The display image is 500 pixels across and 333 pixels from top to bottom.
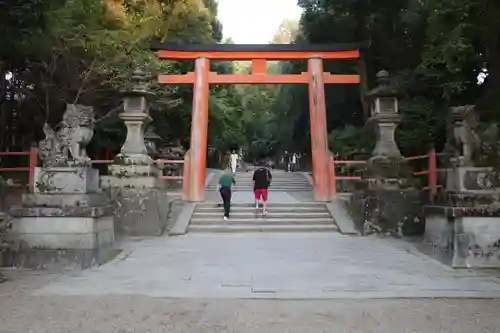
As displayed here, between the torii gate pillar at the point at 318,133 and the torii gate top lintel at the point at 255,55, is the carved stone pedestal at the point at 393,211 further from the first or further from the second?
the torii gate top lintel at the point at 255,55

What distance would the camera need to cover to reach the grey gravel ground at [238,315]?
4.56 metres

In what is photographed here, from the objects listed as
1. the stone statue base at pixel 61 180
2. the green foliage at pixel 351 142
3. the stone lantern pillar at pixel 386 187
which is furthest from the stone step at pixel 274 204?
the stone statue base at pixel 61 180

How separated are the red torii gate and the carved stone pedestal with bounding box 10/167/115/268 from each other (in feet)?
25.9

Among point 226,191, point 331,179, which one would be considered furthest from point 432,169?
point 226,191

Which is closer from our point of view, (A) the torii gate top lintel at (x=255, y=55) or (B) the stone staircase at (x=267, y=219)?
(B) the stone staircase at (x=267, y=219)

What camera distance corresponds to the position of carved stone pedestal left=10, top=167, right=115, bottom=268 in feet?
25.3

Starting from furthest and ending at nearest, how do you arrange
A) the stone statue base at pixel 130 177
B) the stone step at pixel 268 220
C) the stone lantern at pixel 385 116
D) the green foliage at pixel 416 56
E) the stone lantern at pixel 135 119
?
the stone step at pixel 268 220 < the stone lantern at pixel 385 116 < the stone lantern at pixel 135 119 < the stone statue base at pixel 130 177 < the green foliage at pixel 416 56

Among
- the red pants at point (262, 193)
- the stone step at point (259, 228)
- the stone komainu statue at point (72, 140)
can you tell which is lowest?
the stone step at point (259, 228)

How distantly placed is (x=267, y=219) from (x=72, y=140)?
5.79 m

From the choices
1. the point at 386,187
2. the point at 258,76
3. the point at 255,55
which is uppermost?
the point at 255,55

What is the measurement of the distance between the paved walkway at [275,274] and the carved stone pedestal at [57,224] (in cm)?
51

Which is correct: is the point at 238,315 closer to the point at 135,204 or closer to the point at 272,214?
the point at 135,204

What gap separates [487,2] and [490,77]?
311cm

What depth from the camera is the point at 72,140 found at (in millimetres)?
8219
